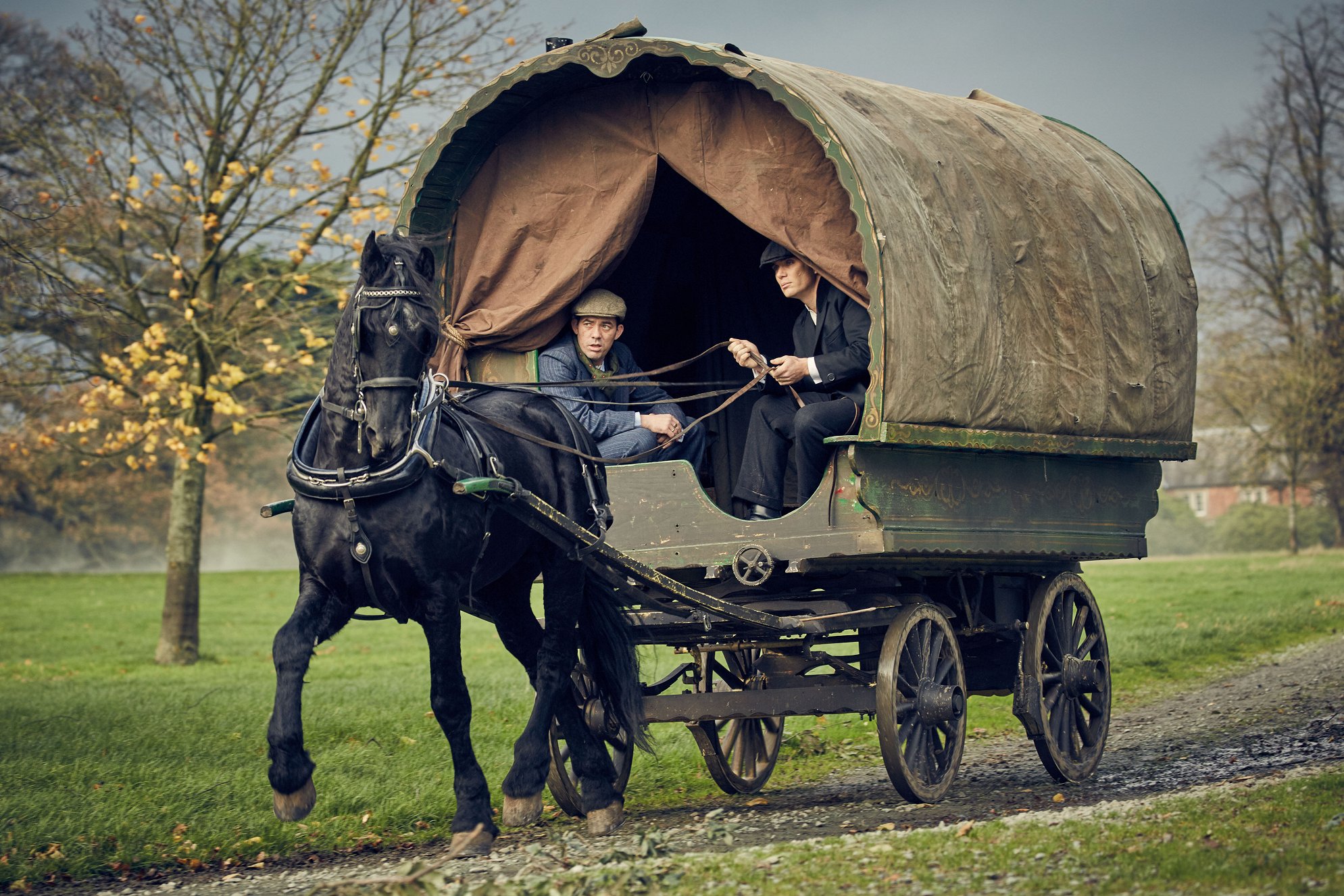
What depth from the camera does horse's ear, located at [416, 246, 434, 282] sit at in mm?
5598

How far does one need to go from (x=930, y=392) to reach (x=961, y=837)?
2058 millimetres

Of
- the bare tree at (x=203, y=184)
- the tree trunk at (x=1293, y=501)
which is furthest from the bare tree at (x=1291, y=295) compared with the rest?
the bare tree at (x=203, y=184)

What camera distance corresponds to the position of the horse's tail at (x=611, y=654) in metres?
7.01

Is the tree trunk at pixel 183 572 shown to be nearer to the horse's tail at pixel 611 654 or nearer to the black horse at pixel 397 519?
the horse's tail at pixel 611 654

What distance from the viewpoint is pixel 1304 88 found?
36.9 m

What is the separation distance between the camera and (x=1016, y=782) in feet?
27.3

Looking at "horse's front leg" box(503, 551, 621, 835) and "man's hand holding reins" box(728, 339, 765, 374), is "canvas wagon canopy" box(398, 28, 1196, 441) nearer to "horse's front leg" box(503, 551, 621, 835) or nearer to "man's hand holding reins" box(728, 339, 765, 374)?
"man's hand holding reins" box(728, 339, 765, 374)

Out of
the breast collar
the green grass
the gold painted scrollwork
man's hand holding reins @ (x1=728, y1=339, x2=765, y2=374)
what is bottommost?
the green grass

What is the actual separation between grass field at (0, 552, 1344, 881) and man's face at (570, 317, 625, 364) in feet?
8.32

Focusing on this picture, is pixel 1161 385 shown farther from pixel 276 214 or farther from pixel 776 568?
pixel 276 214

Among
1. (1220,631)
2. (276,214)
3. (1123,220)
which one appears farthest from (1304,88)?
(1123,220)

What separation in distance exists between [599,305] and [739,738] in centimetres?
286

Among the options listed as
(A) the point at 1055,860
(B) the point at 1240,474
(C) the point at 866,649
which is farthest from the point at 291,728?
(B) the point at 1240,474

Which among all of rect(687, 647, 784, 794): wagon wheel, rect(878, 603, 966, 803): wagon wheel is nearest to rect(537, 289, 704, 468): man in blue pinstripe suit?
rect(687, 647, 784, 794): wagon wheel
